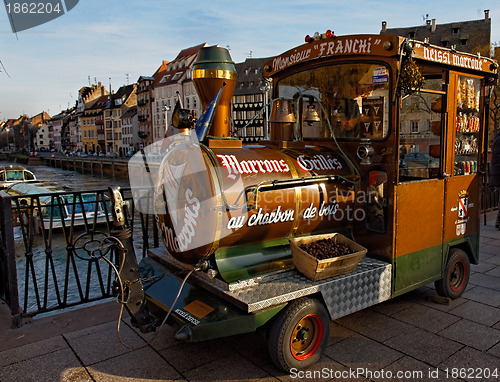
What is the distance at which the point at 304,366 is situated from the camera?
12.1 feet

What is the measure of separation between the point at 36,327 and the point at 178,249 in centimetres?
192

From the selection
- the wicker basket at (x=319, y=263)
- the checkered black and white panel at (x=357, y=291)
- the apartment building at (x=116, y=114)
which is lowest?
the checkered black and white panel at (x=357, y=291)

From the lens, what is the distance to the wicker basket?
147 inches

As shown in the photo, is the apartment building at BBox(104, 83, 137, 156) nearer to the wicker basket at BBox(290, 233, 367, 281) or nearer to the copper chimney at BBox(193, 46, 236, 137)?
the copper chimney at BBox(193, 46, 236, 137)

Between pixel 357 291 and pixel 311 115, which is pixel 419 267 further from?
pixel 311 115

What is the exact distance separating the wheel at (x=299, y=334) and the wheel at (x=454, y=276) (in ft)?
7.07

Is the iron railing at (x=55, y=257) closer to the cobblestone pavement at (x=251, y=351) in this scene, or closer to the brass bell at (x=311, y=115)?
the cobblestone pavement at (x=251, y=351)

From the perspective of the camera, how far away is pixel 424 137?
5230mm

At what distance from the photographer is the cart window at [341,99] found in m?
4.47

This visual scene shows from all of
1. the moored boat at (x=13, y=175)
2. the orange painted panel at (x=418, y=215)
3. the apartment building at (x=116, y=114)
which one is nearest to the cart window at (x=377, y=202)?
the orange painted panel at (x=418, y=215)

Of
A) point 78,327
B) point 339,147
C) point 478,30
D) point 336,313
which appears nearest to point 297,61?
point 339,147

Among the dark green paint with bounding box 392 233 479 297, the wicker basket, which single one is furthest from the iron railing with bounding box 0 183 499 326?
the dark green paint with bounding box 392 233 479 297

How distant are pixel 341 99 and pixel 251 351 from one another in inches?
119

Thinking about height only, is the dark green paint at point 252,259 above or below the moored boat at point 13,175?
A: above
